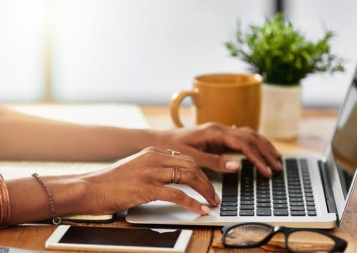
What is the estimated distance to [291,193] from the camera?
123 centimetres

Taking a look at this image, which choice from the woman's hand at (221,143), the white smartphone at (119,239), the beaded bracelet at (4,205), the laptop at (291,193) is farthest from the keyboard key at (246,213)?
the beaded bracelet at (4,205)

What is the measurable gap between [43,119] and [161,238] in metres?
0.56

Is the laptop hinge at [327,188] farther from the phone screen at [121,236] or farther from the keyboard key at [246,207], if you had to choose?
the phone screen at [121,236]

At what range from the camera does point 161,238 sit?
1.02m

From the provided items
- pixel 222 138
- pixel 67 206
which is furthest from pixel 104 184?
pixel 222 138

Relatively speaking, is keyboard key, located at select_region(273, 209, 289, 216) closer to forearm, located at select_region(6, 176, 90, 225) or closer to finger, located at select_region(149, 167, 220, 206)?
finger, located at select_region(149, 167, 220, 206)

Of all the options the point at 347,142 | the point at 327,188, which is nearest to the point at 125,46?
the point at 347,142

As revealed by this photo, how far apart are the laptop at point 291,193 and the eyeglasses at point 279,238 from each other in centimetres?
8

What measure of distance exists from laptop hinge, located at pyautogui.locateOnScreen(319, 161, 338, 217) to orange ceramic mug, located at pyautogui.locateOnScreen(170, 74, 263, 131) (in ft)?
0.62

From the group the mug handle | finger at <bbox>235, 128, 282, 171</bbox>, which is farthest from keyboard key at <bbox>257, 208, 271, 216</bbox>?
the mug handle

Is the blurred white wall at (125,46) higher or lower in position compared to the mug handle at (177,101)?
lower

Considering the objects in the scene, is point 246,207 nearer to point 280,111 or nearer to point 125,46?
point 280,111

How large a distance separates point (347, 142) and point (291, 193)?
0.70 ft

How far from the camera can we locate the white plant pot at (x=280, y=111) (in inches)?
64.0
